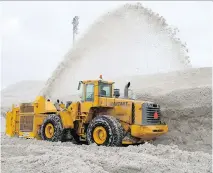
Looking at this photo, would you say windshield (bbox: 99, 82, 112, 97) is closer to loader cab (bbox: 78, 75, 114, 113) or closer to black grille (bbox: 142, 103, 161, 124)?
loader cab (bbox: 78, 75, 114, 113)

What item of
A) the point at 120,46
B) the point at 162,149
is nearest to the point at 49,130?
the point at 162,149

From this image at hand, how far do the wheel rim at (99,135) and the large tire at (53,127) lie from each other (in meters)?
1.62

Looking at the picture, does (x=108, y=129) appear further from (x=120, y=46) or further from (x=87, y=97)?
(x=120, y=46)

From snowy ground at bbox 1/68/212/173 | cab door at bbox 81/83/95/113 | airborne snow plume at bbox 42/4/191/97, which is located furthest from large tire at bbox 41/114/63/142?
airborne snow plume at bbox 42/4/191/97

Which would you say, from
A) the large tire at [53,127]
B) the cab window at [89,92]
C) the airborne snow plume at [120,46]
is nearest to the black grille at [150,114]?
the cab window at [89,92]

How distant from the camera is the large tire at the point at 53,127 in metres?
13.7

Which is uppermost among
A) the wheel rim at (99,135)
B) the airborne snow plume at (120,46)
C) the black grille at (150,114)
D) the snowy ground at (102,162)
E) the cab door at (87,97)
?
the airborne snow plume at (120,46)

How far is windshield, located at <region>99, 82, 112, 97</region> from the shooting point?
1364 cm

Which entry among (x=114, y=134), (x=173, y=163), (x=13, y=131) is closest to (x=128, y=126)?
(x=114, y=134)

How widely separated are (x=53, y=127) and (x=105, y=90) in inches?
97.3

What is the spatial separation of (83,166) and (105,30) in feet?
52.8

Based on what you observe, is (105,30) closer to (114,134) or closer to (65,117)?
(65,117)

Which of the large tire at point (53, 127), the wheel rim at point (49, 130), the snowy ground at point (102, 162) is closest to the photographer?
the snowy ground at point (102, 162)

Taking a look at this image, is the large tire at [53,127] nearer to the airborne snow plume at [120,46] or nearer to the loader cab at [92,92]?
the loader cab at [92,92]
